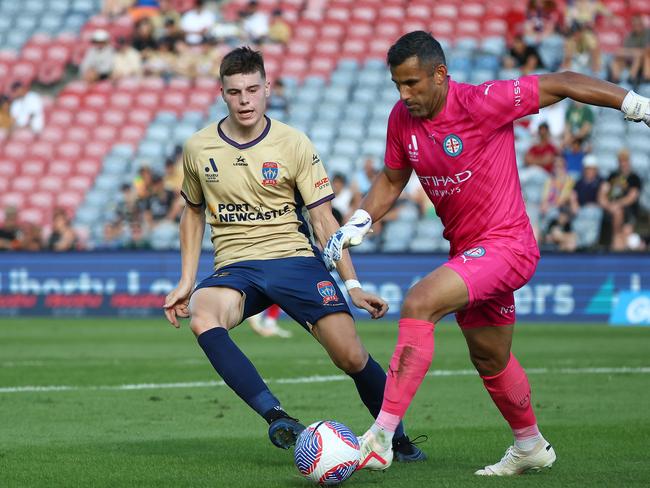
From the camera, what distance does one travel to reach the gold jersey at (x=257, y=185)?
7.41 metres

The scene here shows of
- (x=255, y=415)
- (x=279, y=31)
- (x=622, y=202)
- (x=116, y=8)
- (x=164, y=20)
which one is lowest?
(x=255, y=415)

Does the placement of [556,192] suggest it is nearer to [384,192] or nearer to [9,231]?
[9,231]

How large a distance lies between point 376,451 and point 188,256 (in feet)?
6.58

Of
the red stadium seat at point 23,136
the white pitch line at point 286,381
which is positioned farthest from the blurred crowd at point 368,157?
the white pitch line at point 286,381

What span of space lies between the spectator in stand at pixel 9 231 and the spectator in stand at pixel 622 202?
10732mm

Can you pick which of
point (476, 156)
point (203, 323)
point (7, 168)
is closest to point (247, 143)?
point (203, 323)

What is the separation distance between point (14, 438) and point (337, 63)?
Result: 20.9 meters

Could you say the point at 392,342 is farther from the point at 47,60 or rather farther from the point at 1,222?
the point at 47,60

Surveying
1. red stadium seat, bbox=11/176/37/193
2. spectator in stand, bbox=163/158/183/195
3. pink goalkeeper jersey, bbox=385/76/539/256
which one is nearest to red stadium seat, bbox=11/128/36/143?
red stadium seat, bbox=11/176/37/193

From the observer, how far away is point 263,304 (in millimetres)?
7516

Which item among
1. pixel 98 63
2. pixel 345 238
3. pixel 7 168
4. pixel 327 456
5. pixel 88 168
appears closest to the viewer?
pixel 327 456

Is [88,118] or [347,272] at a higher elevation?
[347,272]

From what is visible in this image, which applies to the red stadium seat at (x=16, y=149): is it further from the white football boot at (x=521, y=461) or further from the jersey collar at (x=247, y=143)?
the white football boot at (x=521, y=461)

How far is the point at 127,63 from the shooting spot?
28672 mm
